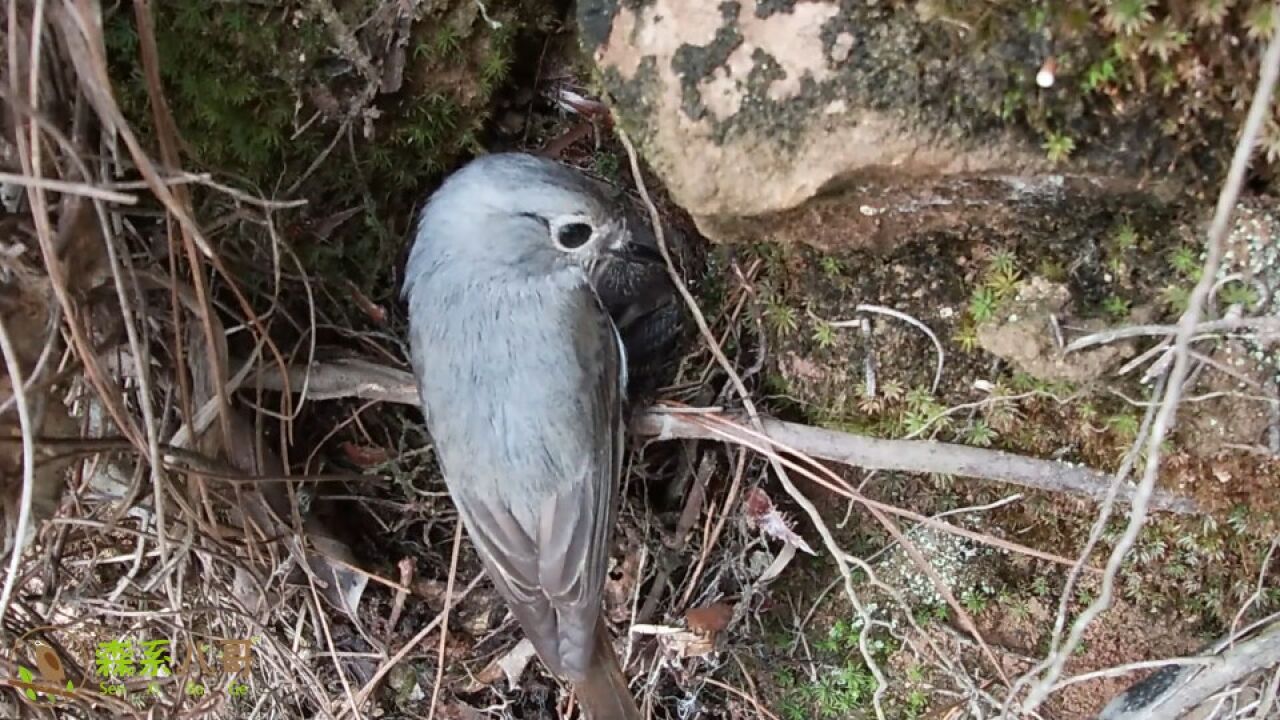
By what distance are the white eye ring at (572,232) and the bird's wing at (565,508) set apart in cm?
10

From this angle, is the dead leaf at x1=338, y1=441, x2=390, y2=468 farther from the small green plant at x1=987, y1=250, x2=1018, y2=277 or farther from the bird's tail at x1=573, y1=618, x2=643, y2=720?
the small green plant at x1=987, y1=250, x2=1018, y2=277

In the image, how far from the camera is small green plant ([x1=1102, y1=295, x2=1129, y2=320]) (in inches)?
75.3

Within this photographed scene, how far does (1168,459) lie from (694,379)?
3.08 feet

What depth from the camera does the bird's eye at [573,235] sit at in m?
2.27

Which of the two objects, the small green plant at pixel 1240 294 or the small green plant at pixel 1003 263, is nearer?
the small green plant at pixel 1240 294

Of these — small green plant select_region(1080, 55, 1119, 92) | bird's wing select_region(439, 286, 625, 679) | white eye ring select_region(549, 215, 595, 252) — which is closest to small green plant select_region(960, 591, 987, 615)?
bird's wing select_region(439, 286, 625, 679)

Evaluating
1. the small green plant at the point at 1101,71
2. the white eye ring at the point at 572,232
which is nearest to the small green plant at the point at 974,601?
the white eye ring at the point at 572,232

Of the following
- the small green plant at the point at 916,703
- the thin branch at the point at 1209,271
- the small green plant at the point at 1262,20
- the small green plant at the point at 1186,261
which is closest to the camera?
the thin branch at the point at 1209,271

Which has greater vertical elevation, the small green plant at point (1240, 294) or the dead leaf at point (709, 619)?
the small green plant at point (1240, 294)

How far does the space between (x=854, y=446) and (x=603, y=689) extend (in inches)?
29.2

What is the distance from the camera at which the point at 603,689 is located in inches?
95.2

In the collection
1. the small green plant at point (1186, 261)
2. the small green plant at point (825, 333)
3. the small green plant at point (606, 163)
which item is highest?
the small green plant at point (1186, 261)
